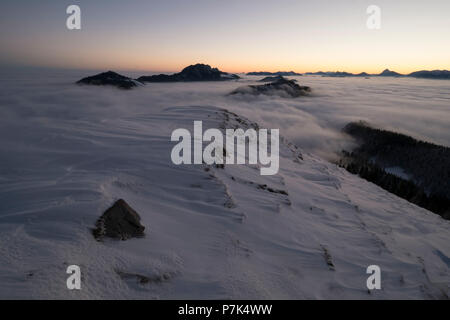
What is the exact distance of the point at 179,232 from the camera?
845 cm

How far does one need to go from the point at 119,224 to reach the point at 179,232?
84.0 inches

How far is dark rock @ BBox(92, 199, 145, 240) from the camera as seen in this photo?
680 cm

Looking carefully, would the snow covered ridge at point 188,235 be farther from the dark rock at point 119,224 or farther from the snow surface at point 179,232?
the dark rock at point 119,224

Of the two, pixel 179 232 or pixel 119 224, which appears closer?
pixel 119 224

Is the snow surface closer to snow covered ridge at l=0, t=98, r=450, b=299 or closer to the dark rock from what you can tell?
snow covered ridge at l=0, t=98, r=450, b=299

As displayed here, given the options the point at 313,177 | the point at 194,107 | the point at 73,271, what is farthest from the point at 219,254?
the point at 194,107

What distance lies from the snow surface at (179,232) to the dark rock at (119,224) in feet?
0.97

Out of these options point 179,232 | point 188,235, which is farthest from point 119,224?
point 188,235

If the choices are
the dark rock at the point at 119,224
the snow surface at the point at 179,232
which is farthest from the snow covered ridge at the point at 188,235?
the dark rock at the point at 119,224

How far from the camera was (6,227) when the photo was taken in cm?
624

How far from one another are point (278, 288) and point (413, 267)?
840 centimetres

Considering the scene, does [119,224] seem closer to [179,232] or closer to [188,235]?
[179,232]

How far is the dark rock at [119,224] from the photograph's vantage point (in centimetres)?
680
